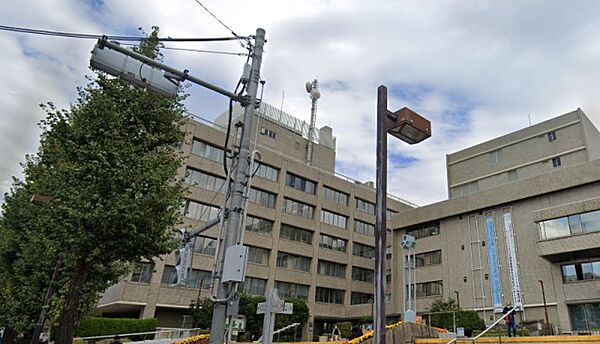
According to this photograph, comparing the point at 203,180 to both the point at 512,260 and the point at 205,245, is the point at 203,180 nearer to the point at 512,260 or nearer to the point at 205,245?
the point at 205,245

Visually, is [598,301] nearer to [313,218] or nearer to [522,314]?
[522,314]

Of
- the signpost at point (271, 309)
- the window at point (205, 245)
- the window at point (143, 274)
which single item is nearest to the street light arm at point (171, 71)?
the signpost at point (271, 309)

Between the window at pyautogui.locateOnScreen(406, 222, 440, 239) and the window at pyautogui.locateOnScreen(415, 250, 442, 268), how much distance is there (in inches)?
73.8

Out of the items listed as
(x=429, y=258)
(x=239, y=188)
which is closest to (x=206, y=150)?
(x=429, y=258)

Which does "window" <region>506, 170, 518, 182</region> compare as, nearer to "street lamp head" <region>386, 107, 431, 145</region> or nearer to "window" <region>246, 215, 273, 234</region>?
"window" <region>246, 215, 273, 234</region>

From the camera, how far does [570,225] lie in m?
28.6

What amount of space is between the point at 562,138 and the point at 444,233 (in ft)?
50.1

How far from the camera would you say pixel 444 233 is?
4019 cm

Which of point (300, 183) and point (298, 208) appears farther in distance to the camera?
point (300, 183)

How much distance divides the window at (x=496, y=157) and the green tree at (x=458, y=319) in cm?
1955

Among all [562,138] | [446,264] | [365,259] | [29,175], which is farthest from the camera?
[365,259]

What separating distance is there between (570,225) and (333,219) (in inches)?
959

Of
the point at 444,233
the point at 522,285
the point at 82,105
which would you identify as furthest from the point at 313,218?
the point at 82,105

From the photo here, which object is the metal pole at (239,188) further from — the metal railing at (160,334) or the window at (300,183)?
the window at (300,183)
